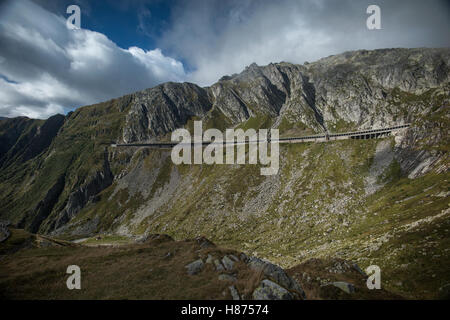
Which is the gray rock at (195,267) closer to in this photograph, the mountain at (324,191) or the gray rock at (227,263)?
the gray rock at (227,263)

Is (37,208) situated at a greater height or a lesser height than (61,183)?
lesser

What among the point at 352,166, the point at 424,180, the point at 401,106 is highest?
the point at 401,106

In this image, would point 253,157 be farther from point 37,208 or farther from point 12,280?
point 37,208

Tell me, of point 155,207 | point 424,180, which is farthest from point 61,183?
point 424,180
